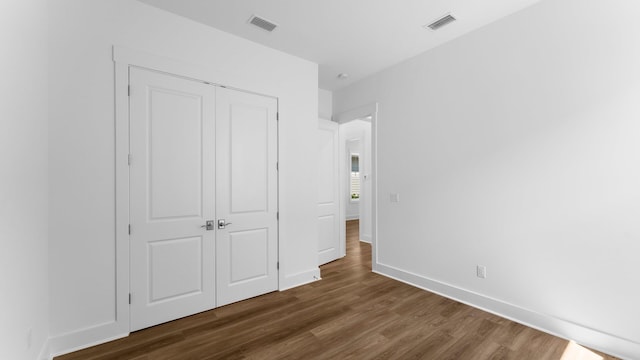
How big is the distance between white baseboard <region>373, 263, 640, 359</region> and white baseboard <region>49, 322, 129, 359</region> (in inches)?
128

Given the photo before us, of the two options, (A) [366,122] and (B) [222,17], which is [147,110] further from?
(A) [366,122]

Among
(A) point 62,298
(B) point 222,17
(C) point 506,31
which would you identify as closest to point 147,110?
(B) point 222,17

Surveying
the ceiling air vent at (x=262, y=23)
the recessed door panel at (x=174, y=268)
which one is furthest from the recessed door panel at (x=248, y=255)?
the ceiling air vent at (x=262, y=23)

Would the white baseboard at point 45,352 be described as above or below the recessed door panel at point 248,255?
below

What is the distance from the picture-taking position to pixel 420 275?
3.42 metres

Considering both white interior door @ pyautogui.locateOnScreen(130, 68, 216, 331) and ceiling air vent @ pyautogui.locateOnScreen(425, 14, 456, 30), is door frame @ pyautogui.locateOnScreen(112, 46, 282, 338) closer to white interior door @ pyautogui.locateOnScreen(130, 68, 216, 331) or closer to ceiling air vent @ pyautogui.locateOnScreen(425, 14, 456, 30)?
white interior door @ pyautogui.locateOnScreen(130, 68, 216, 331)

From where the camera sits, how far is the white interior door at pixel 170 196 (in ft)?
7.86

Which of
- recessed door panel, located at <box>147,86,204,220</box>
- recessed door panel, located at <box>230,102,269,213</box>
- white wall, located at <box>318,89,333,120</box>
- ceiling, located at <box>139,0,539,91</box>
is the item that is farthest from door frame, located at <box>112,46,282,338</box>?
white wall, located at <box>318,89,333,120</box>

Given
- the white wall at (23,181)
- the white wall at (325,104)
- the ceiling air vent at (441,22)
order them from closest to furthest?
the white wall at (23,181)
the ceiling air vent at (441,22)
the white wall at (325,104)

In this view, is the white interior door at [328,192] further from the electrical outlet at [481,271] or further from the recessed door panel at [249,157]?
the electrical outlet at [481,271]

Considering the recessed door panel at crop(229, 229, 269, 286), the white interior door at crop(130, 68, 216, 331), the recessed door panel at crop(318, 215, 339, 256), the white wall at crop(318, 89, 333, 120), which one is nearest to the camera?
the white interior door at crop(130, 68, 216, 331)

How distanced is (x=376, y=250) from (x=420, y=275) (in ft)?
2.47

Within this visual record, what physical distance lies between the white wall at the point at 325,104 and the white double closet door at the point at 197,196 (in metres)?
1.49

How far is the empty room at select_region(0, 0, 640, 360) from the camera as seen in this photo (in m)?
2.01
